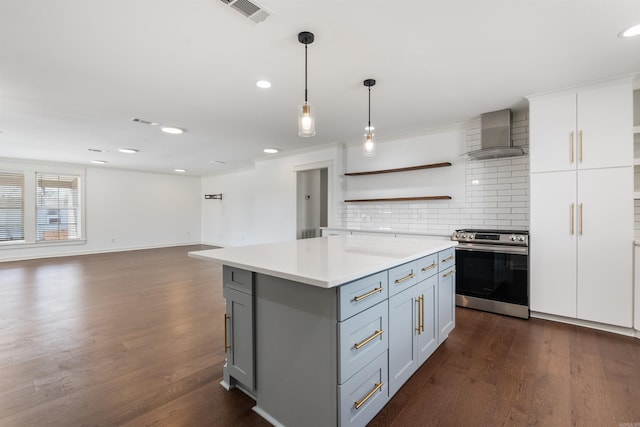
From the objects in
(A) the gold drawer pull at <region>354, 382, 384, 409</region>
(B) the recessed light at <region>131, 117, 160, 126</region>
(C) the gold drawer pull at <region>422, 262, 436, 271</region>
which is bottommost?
(A) the gold drawer pull at <region>354, 382, 384, 409</region>

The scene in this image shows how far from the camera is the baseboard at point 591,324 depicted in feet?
8.69

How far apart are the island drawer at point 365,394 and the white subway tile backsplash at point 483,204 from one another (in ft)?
9.66

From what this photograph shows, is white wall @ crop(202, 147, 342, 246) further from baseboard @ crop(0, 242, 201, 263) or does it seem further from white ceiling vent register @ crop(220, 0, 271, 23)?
white ceiling vent register @ crop(220, 0, 271, 23)

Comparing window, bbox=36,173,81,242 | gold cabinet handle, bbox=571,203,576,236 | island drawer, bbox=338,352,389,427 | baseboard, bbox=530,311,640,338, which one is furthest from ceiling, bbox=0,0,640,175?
window, bbox=36,173,81,242

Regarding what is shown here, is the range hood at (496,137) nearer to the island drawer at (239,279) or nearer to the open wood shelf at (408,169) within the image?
the open wood shelf at (408,169)

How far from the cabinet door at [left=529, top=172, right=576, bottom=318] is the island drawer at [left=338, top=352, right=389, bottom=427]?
7.86 feet

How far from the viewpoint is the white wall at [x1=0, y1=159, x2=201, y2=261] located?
23.6 ft

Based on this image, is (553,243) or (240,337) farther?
(553,243)

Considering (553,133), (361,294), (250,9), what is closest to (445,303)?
(361,294)

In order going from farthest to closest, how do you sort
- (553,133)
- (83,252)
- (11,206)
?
1. (83,252)
2. (11,206)
3. (553,133)

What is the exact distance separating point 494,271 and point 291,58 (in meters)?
3.03

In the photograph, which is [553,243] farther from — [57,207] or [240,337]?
[57,207]

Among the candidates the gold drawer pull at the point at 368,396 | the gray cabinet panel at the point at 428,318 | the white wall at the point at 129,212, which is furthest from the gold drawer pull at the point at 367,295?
the white wall at the point at 129,212

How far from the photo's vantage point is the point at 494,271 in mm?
3234
